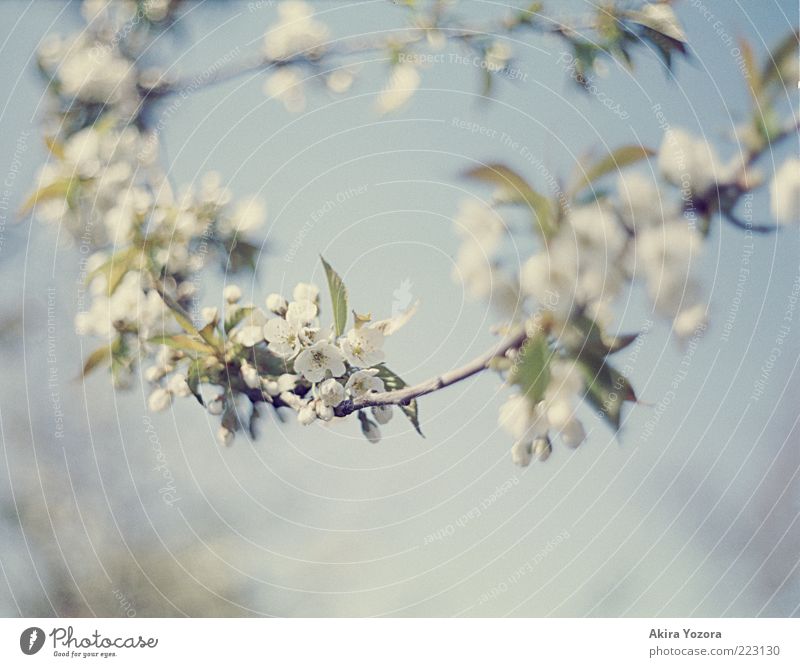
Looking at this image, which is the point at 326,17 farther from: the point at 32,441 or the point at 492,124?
the point at 32,441

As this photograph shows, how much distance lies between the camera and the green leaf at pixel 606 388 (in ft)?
2.87

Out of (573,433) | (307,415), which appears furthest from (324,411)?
(573,433)

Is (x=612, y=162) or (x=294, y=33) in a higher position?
(x=294, y=33)

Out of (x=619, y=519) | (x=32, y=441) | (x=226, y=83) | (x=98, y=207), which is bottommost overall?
(x=619, y=519)

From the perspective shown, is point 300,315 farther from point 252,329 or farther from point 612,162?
point 612,162

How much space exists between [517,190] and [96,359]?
0.44 meters

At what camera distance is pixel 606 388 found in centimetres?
88

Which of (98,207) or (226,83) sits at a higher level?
(226,83)

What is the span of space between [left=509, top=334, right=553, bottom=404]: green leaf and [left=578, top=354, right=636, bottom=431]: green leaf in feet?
0.11

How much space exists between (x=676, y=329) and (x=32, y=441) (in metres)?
0.64

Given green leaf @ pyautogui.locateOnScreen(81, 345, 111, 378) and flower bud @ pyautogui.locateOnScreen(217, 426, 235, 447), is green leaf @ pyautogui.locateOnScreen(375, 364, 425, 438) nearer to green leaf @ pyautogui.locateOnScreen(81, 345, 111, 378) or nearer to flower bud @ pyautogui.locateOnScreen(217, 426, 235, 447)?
flower bud @ pyautogui.locateOnScreen(217, 426, 235, 447)

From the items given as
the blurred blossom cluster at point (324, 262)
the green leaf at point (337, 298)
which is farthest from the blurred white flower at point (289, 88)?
the green leaf at point (337, 298)

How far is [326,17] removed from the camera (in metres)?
0.90
